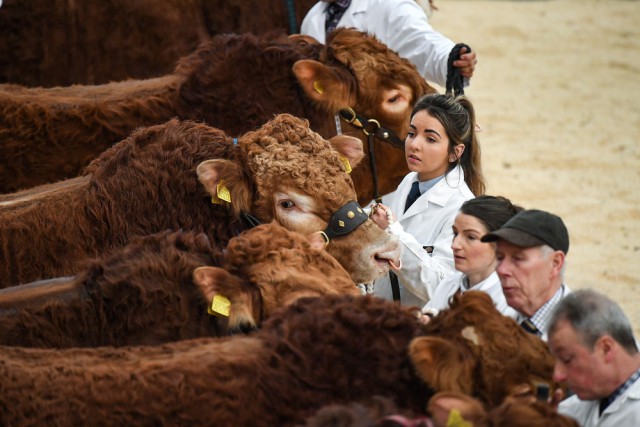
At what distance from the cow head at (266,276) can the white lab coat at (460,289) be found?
0.61 metres

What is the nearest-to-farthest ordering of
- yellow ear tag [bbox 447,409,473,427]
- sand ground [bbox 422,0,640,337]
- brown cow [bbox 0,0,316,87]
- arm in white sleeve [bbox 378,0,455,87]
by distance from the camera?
yellow ear tag [bbox 447,409,473,427], arm in white sleeve [bbox 378,0,455,87], brown cow [bbox 0,0,316,87], sand ground [bbox 422,0,640,337]

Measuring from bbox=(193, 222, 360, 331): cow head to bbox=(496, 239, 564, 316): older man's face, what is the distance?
1.80 ft

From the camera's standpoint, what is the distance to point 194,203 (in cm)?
453

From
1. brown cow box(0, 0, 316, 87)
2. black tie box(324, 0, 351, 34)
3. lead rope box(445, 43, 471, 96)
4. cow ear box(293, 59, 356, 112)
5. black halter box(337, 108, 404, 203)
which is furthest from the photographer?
brown cow box(0, 0, 316, 87)

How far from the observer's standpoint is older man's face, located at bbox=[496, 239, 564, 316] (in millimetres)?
3590

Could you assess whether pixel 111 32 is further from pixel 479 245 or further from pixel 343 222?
pixel 479 245

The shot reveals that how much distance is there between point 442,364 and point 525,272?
66cm

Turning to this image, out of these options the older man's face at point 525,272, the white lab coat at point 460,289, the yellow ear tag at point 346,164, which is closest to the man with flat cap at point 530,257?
the older man's face at point 525,272

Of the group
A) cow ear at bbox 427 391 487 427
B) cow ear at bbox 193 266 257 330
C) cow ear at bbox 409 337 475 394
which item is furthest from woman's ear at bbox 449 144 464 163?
cow ear at bbox 427 391 487 427

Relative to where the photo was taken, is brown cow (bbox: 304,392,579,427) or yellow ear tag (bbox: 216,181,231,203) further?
yellow ear tag (bbox: 216,181,231,203)

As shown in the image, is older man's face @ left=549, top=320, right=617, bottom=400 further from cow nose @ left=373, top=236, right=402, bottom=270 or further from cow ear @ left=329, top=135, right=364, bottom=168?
cow ear @ left=329, top=135, right=364, bottom=168

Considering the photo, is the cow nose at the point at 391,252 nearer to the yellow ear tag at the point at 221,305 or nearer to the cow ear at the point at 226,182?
the cow ear at the point at 226,182

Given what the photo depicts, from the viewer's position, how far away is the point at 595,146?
10602 millimetres

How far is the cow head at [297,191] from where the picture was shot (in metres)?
4.39
